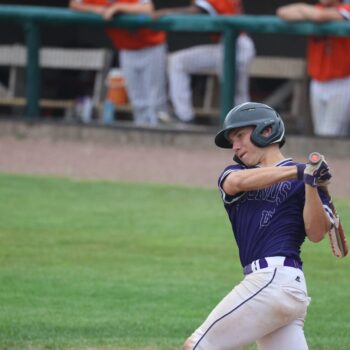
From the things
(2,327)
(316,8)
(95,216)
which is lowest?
(95,216)

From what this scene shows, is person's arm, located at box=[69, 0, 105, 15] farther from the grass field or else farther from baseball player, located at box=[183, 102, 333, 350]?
baseball player, located at box=[183, 102, 333, 350]

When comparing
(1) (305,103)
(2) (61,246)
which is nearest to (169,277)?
(2) (61,246)

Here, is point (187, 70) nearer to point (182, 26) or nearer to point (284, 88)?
point (182, 26)

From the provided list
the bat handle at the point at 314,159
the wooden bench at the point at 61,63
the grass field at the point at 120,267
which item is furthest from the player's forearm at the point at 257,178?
the wooden bench at the point at 61,63

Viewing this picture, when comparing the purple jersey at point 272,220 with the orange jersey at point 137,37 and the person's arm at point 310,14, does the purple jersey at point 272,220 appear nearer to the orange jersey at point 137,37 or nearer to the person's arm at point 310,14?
the person's arm at point 310,14

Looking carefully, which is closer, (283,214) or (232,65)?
(283,214)

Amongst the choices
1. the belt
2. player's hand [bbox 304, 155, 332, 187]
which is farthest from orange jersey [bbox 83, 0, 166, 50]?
player's hand [bbox 304, 155, 332, 187]

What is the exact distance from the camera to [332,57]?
36.5 ft

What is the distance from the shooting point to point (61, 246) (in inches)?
349

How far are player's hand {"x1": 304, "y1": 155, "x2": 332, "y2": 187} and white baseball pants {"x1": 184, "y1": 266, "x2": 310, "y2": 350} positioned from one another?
39 cm

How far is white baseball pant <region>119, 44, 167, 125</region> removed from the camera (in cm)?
1196

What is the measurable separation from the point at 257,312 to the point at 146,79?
780 cm

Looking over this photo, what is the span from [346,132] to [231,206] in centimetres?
687

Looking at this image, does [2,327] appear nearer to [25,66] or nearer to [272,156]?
[272,156]
